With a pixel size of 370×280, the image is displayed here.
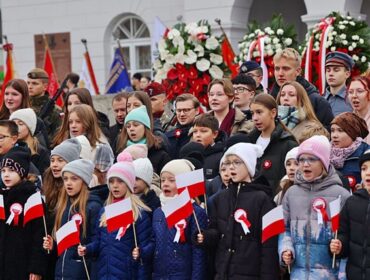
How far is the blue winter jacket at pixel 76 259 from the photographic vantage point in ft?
22.4

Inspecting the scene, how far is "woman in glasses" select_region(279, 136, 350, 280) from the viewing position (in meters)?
→ 5.97

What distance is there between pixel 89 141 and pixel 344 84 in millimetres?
2118

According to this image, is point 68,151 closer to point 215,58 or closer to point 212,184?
point 212,184

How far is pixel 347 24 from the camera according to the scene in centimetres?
924

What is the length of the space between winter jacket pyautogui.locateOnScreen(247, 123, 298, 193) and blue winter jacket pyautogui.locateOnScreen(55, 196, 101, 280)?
1203mm

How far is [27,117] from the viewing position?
26.9 feet

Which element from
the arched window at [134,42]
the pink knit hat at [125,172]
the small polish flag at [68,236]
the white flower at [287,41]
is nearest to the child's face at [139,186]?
the pink knit hat at [125,172]

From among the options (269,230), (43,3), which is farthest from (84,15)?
(269,230)

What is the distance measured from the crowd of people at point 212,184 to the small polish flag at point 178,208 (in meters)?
0.05

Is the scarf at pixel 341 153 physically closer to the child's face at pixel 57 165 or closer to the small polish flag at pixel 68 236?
the small polish flag at pixel 68 236

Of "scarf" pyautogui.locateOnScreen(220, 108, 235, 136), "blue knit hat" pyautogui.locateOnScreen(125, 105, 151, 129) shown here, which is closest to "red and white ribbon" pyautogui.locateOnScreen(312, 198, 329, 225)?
"scarf" pyautogui.locateOnScreen(220, 108, 235, 136)

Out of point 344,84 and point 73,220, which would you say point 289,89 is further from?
point 73,220

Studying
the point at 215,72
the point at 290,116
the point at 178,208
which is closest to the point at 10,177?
the point at 178,208

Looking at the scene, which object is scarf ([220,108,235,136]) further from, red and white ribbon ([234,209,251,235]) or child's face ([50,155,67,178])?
red and white ribbon ([234,209,251,235])
